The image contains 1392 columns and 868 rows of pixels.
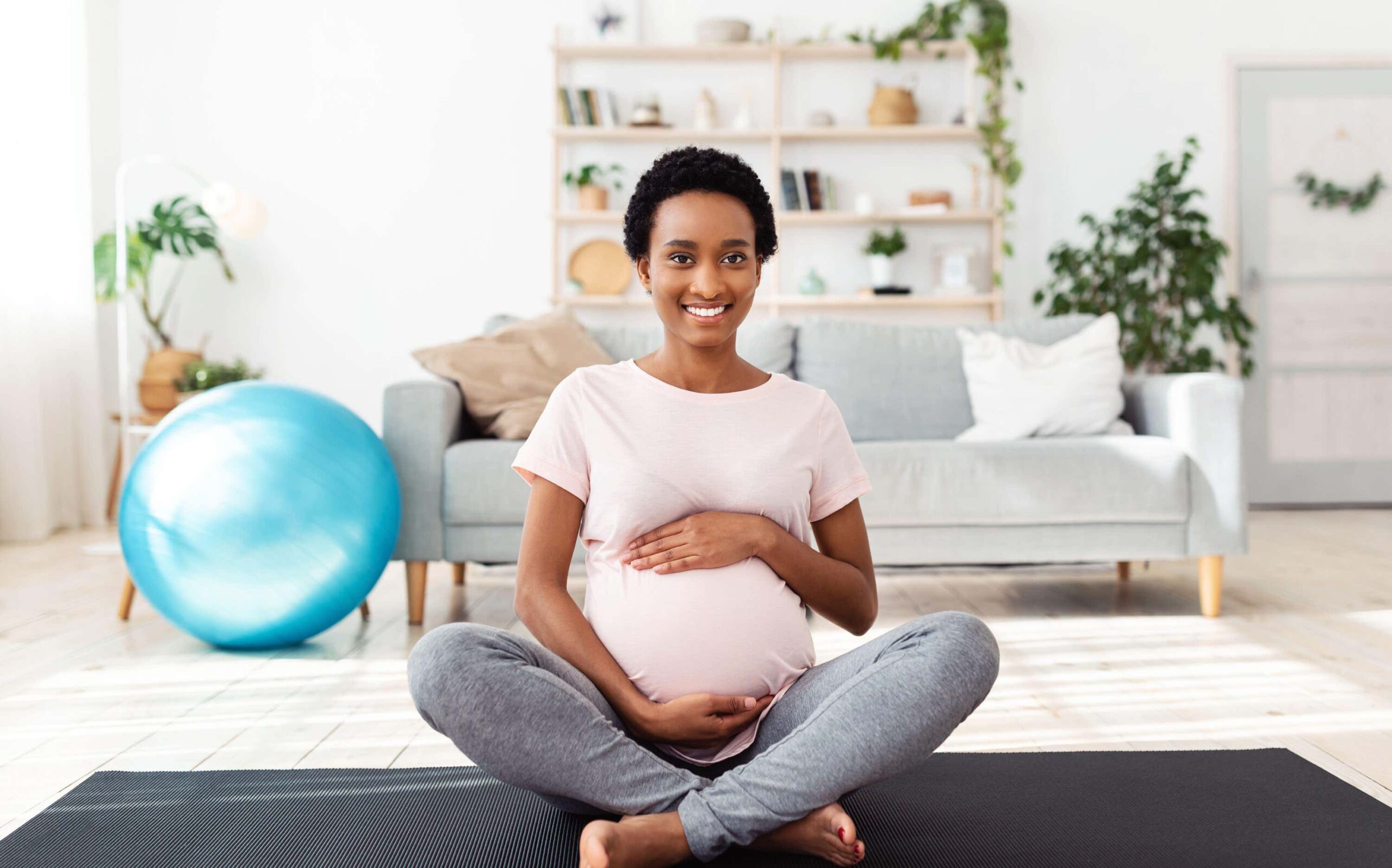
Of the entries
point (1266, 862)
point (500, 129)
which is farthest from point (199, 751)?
point (500, 129)

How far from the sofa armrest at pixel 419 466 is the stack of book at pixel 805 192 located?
8.70 feet

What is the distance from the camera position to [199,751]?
175 centimetres

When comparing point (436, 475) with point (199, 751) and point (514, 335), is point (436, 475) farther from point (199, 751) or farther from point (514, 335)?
point (199, 751)

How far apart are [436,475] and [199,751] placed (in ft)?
3.60

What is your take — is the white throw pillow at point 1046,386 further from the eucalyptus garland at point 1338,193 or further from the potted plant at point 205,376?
the potted plant at point 205,376

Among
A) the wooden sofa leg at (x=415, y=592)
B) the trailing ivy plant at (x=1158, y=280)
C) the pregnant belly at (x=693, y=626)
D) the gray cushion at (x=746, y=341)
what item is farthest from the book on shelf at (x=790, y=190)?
the pregnant belly at (x=693, y=626)

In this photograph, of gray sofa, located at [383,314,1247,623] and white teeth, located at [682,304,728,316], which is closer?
white teeth, located at [682,304,728,316]

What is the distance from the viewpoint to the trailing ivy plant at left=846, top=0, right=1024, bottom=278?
193 inches

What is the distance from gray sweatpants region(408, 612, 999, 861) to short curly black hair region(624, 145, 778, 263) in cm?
52

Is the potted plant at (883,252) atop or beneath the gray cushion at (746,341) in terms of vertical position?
atop

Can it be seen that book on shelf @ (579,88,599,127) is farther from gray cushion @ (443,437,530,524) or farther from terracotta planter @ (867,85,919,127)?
gray cushion @ (443,437,530,524)

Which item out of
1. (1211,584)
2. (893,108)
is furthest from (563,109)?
(1211,584)

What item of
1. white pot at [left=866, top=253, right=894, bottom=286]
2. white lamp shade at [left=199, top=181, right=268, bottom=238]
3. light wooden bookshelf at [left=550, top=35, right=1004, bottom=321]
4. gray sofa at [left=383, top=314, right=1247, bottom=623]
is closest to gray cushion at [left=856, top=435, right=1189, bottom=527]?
gray sofa at [left=383, top=314, right=1247, bottom=623]

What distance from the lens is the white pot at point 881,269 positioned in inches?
197
